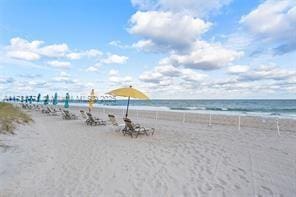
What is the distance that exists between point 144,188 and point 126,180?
0.53 meters

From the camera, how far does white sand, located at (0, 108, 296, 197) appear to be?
178 inches

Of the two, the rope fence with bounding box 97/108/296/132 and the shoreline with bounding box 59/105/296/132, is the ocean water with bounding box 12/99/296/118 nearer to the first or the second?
the shoreline with bounding box 59/105/296/132

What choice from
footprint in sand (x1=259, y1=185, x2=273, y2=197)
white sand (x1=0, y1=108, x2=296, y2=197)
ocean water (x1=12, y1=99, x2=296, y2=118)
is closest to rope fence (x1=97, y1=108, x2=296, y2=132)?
white sand (x1=0, y1=108, x2=296, y2=197)

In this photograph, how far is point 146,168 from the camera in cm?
586

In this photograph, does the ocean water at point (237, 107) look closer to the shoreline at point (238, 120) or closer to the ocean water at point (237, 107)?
the ocean water at point (237, 107)

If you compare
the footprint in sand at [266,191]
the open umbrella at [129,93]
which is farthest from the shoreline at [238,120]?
the footprint in sand at [266,191]

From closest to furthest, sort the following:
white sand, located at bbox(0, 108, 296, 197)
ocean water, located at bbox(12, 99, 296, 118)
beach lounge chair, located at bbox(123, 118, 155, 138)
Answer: white sand, located at bbox(0, 108, 296, 197) → beach lounge chair, located at bbox(123, 118, 155, 138) → ocean water, located at bbox(12, 99, 296, 118)

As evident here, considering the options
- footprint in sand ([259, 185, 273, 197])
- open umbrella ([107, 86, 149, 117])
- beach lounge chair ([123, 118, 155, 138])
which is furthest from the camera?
open umbrella ([107, 86, 149, 117])

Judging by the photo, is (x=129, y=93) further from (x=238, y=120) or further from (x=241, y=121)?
(x=241, y=121)

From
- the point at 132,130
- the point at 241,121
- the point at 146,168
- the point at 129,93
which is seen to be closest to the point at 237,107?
the point at 241,121

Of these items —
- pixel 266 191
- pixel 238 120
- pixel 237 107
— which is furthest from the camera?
pixel 237 107

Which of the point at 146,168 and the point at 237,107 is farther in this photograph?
the point at 237,107

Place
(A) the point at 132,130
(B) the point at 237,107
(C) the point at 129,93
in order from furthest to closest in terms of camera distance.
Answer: (B) the point at 237,107 < (C) the point at 129,93 < (A) the point at 132,130

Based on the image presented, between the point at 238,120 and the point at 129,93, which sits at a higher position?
the point at 129,93
